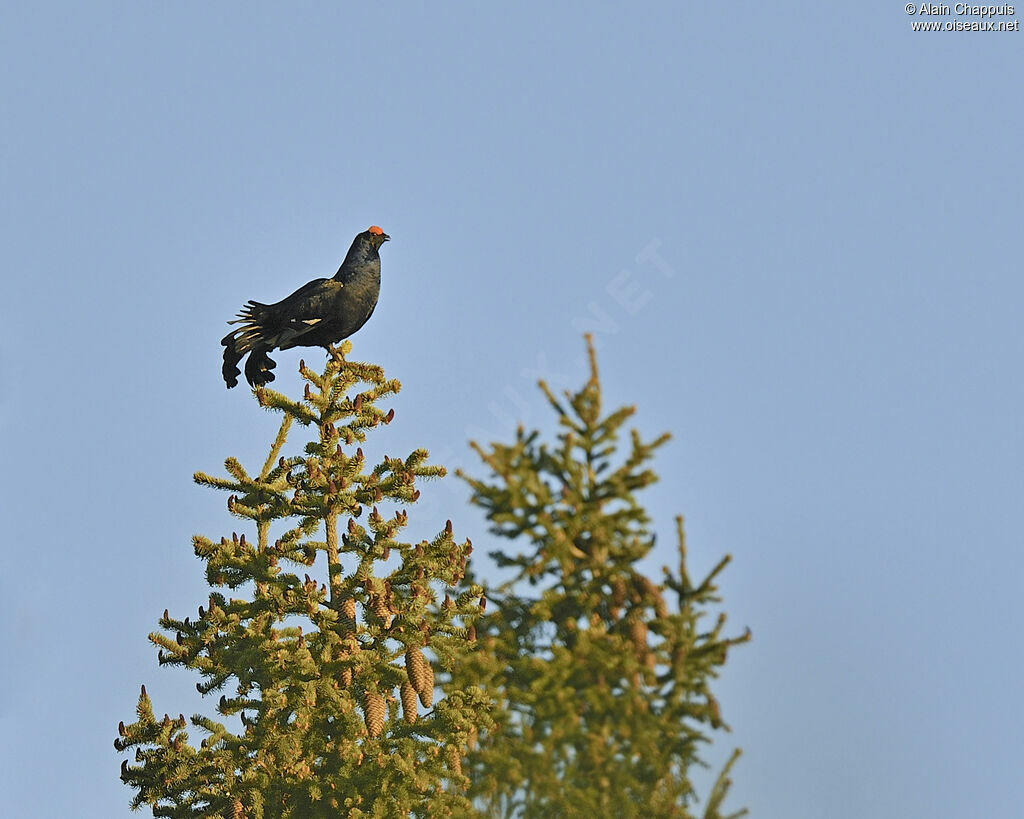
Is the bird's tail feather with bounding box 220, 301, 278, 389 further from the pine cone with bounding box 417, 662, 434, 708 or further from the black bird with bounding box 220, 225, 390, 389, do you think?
the pine cone with bounding box 417, 662, 434, 708

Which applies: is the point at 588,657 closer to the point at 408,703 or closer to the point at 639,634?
the point at 639,634

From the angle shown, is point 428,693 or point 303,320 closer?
point 428,693

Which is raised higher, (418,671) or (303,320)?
(303,320)

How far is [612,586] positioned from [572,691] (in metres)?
0.95

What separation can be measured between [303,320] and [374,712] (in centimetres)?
481

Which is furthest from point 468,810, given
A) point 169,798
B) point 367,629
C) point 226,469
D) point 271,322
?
point 271,322

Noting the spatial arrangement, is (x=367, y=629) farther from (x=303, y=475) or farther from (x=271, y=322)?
(x=271, y=322)

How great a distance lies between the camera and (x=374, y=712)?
1501 cm

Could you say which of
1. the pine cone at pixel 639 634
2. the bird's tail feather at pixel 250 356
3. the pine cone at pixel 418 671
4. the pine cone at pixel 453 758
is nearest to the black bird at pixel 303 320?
the bird's tail feather at pixel 250 356

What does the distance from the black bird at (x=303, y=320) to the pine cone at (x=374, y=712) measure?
417 centimetres

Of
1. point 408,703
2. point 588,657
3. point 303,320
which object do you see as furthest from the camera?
point 303,320

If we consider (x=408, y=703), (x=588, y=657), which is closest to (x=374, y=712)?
(x=408, y=703)

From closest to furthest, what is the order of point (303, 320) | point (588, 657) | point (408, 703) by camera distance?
point (588, 657) → point (408, 703) → point (303, 320)

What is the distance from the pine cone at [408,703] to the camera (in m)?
15.0
